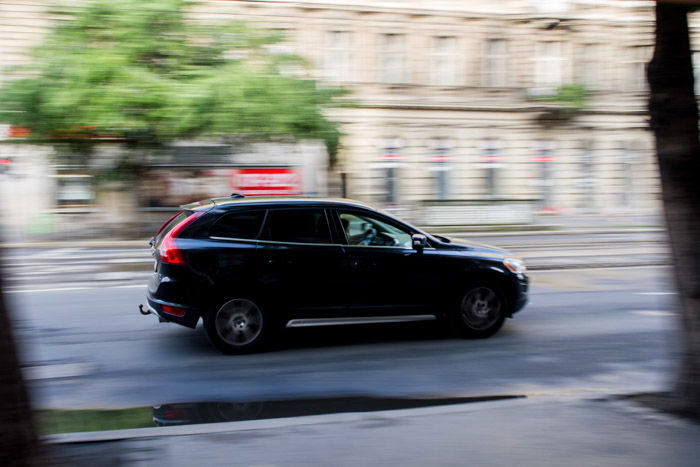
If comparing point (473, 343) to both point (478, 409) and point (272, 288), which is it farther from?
point (478, 409)

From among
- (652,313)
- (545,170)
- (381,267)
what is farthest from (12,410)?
(545,170)

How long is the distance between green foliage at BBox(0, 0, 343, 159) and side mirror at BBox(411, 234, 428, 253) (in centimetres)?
1322

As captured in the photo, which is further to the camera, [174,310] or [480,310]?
[480,310]

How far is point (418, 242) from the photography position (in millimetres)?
7484

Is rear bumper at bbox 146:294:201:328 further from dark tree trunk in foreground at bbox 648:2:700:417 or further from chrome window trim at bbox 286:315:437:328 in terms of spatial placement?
dark tree trunk in foreground at bbox 648:2:700:417

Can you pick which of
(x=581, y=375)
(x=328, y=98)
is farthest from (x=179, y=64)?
(x=581, y=375)

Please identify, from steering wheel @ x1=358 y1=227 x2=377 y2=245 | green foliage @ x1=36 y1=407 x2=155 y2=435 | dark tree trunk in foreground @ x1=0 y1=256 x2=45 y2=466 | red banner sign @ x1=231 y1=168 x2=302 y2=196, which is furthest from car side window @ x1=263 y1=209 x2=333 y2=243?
red banner sign @ x1=231 y1=168 x2=302 y2=196

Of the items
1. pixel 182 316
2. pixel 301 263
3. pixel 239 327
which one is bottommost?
pixel 239 327

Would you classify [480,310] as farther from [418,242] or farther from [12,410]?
[12,410]

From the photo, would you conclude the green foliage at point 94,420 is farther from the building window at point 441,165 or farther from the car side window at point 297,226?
the building window at point 441,165

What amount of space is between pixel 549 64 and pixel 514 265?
987 inches

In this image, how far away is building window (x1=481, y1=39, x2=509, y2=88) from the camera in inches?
1174

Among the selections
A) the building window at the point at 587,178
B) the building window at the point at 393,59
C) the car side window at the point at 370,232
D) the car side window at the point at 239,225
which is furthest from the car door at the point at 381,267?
the building window at the point at 587,178

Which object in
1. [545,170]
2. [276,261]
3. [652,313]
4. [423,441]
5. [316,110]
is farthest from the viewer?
[545,170]
